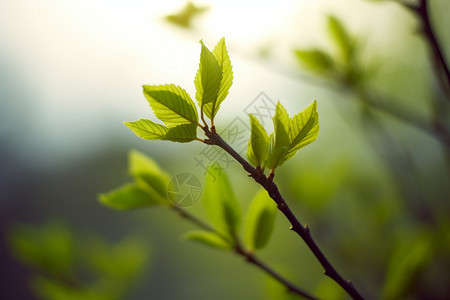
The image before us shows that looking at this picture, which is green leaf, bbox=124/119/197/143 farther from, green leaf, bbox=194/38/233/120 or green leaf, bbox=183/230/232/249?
green leaf, bbox=183/230/232/249

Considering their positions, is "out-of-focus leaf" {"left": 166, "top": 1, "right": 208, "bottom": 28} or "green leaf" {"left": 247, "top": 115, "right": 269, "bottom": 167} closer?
"green leaf" {"left": 247, "top": 115, "right": 269, "bottom": 167}


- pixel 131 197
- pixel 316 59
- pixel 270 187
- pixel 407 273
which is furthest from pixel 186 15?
pixel 407 273

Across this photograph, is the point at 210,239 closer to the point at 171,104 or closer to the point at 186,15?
the point at 171,104

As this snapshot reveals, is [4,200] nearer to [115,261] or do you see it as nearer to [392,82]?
[115,261]

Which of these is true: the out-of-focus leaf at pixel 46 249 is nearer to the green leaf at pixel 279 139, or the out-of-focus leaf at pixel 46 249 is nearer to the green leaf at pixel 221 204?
the green leaf at pixel 221 204

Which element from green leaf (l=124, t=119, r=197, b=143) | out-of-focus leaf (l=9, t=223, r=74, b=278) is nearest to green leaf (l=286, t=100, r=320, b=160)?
green leaf (l=124, t=119, r=197, b=143)

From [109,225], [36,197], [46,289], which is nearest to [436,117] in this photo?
[46,289]
